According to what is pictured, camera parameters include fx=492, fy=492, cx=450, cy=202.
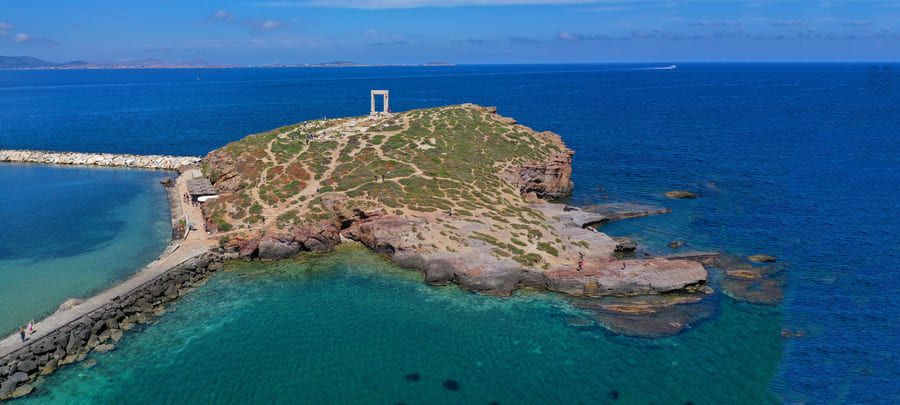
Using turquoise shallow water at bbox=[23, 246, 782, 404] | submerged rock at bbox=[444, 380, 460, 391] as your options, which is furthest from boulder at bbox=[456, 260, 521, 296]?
submerged rock at bbox=[444, 380, 460, 391]

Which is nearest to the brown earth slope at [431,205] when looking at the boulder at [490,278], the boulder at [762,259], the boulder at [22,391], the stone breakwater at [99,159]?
the boulder at [490,278]

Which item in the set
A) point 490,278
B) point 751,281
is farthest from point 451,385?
point 751,281

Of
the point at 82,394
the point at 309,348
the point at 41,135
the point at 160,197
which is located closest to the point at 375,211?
the point at 309,348

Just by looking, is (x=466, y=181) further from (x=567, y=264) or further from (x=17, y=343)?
(x=17, y=343)

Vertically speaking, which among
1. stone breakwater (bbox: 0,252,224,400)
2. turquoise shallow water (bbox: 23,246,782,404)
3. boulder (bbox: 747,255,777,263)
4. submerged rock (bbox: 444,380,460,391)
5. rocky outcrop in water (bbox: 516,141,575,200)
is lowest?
submerged rock (bbox: 444,380,460,391)

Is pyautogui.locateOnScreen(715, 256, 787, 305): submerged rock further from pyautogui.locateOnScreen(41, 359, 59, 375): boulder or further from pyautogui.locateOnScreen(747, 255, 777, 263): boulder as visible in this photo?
pyautogui.locateOnScreen(41, 359, 59, 375): boulder

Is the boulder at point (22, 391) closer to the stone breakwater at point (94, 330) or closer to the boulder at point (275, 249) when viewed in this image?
the stone breakwater at point (94, 330)
